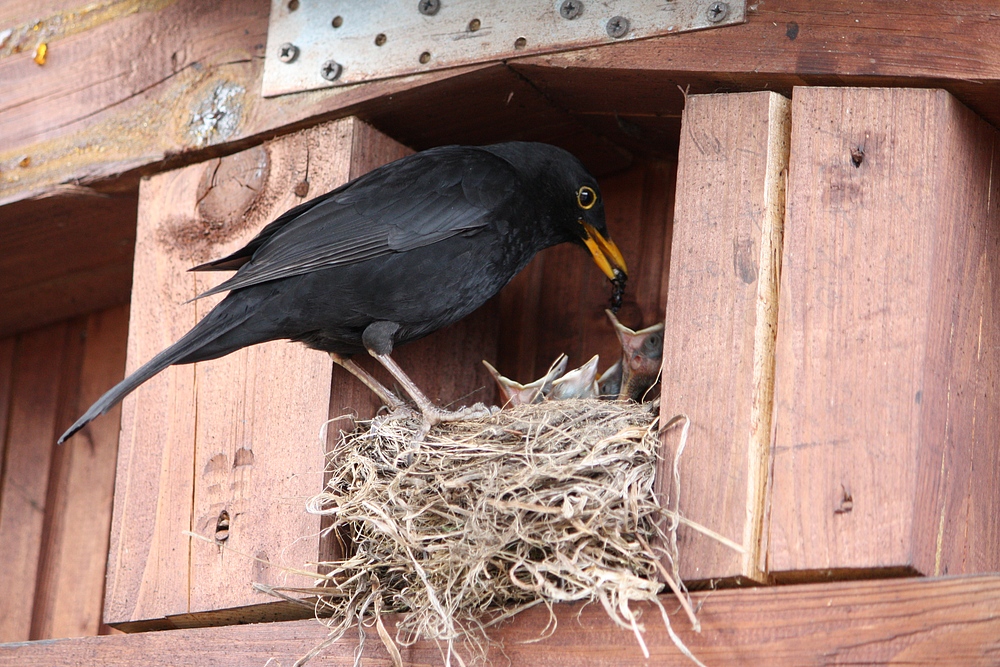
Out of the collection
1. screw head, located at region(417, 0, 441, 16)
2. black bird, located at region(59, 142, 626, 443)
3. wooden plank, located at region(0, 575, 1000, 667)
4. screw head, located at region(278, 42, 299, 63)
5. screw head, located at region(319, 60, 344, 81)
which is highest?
screw head, located at region(417, 0, 441, 16)

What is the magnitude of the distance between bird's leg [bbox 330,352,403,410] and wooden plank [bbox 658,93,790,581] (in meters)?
0.87

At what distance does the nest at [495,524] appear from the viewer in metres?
2.62

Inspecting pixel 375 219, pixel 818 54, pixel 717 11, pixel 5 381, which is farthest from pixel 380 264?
pixel 5 381

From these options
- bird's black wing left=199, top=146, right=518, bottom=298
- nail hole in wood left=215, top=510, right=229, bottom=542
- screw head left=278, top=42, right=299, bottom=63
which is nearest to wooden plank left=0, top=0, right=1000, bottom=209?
screw head left=278, top=42, right=299, bottom=63

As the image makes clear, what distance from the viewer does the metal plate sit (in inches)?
123

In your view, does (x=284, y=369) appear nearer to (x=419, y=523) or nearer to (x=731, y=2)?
(x=419, y=523)

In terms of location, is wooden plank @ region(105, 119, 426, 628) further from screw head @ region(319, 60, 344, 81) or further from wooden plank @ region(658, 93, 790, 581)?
→ wooden plank @ region(658, 93, 790, 581)

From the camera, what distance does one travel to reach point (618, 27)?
3170mm

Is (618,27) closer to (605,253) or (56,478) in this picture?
(605,253)

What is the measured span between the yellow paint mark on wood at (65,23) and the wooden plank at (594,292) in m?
1.38

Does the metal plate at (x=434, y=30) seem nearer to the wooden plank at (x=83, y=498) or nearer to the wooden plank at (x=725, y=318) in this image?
the wooden plank at (x=725, y=318)

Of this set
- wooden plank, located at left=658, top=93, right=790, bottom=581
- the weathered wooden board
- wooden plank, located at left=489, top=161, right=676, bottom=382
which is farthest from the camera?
wooden plank, located at left=489, top=161, right=676, bottom=382

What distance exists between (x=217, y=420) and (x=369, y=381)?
0.40 metres

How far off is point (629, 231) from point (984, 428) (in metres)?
1.35
